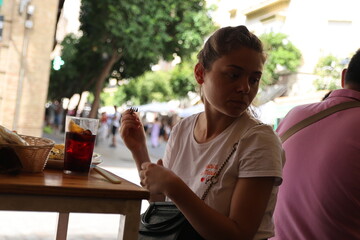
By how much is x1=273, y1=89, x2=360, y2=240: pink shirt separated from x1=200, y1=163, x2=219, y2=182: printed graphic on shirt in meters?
0.70

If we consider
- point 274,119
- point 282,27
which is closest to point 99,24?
point 274,119

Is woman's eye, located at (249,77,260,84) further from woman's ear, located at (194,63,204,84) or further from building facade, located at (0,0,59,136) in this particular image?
building facade, located at (0,0,59,136)

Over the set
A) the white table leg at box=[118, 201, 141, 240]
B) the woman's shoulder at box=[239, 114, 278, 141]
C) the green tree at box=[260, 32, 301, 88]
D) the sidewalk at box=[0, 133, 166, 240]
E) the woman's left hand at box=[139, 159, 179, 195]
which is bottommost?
the sidewalk at box=[0, 133, 166, 240]

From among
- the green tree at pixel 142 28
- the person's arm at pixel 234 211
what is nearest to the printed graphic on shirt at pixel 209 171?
the person's arm at pixel 234 211

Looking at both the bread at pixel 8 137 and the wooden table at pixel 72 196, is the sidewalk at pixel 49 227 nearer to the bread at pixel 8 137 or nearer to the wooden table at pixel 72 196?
the bread at pixel 8 137

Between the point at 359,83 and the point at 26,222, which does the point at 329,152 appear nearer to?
the point at 359,83

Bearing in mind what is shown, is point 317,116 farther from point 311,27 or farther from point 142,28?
point 311,27

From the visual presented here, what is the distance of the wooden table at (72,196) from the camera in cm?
123

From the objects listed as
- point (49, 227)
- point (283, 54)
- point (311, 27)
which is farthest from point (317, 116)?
point (311, 27)

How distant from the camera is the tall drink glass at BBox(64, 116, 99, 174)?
62.0 inches

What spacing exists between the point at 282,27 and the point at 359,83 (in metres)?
18.2

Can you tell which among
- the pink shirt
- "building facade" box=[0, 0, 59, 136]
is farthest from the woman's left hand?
"building facade" box=[0, 0, 59, 136]

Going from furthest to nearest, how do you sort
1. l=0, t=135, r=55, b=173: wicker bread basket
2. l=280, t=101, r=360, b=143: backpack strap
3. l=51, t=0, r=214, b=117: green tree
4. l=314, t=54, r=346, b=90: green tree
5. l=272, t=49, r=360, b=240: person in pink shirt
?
l=314, t=54, r=346, b=90: green tree < l=51, t=0, r=214, b=117: green tree < l=280, t=101, r=360, b=143: backpack strap < l=272, t=49, r=360, b=240: person in pink shirt < l=0, t=135, r=55, b=173: wicker bread basket

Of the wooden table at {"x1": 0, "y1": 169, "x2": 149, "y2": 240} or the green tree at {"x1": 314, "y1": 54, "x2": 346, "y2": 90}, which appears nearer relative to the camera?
the wooden table at {"x1": 0, "y1": 169, "x2": 149, "y2": 240}
